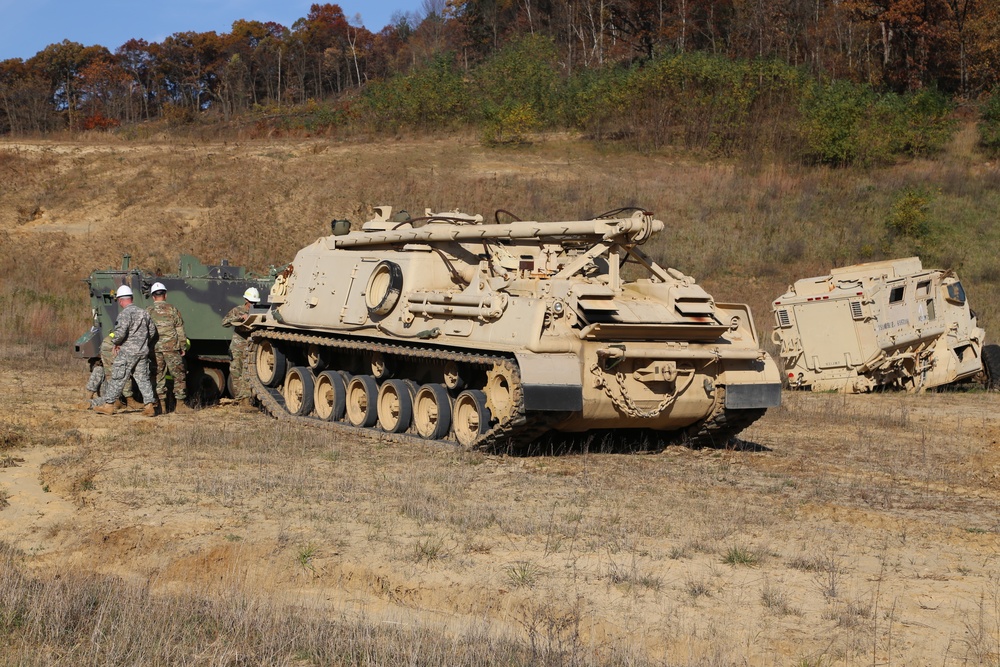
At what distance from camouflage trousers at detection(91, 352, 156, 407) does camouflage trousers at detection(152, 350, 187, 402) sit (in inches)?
11.2

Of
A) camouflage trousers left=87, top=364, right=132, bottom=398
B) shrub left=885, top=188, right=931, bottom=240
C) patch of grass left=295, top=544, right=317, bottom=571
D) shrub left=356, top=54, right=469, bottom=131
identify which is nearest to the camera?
patch of grass left=295, top=544, right=317, bottom=571

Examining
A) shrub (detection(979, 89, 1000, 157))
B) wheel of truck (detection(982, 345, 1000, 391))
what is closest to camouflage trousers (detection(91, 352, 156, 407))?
wheel of truck (detection(982, 345, 1000, 391))

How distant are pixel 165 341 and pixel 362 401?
280 centimetres

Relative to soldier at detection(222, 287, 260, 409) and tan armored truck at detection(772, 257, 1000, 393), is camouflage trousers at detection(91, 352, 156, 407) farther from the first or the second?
tan armored truck at detection(772, 257, 1000, 393)

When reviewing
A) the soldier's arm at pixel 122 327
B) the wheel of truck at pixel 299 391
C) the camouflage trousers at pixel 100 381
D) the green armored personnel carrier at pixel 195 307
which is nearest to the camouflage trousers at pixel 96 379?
the camouflage trousers at pixel 100 381

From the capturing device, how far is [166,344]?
1608cm

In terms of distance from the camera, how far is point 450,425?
45.3ft

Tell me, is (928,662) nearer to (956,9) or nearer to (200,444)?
(200,444)

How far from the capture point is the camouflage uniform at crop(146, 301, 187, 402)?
1602 cm

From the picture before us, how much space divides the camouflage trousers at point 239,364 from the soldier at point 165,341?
→ 1378 mm

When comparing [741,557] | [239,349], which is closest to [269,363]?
[239,349]

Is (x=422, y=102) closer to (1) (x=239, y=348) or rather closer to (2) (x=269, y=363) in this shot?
(1) (x=239, y=348)

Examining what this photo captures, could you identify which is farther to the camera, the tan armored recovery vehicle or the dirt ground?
the tan armored recovery vehicle

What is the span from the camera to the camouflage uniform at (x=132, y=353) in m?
15.5
